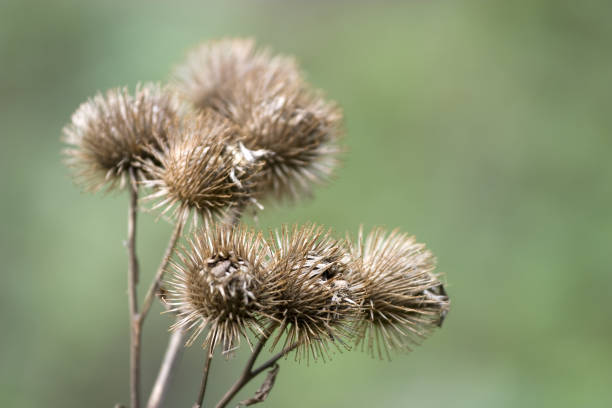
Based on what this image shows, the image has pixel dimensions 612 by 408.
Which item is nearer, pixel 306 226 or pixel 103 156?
pixel 306 226

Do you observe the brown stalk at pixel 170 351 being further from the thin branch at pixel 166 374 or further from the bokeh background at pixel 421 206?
the bokeh background at pixel 421 206

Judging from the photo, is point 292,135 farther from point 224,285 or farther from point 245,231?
point 224,285

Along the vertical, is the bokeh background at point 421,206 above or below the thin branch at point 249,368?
above

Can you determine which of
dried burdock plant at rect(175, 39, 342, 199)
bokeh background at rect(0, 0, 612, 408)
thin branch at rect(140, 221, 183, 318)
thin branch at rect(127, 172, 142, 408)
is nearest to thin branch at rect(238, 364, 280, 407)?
thin branch at rect(127, 172, 142, 408)

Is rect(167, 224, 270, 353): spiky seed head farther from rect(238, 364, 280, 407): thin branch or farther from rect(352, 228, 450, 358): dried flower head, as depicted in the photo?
rect(352, 228, 450, 358): dried flower head

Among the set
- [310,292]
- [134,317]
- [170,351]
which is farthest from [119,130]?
[310,292]

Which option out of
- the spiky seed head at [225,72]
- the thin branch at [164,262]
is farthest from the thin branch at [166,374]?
the spiky seed head at [225,72]

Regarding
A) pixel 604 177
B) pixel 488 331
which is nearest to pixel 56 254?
pixel 488 331

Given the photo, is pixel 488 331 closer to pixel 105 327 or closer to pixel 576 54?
pixel 576 54

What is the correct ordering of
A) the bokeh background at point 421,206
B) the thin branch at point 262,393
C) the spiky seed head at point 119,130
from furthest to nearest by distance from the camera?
the bokeh background at point 421,206 < the spiky seed head at point 119,130 < the thin branch at point 262,393
